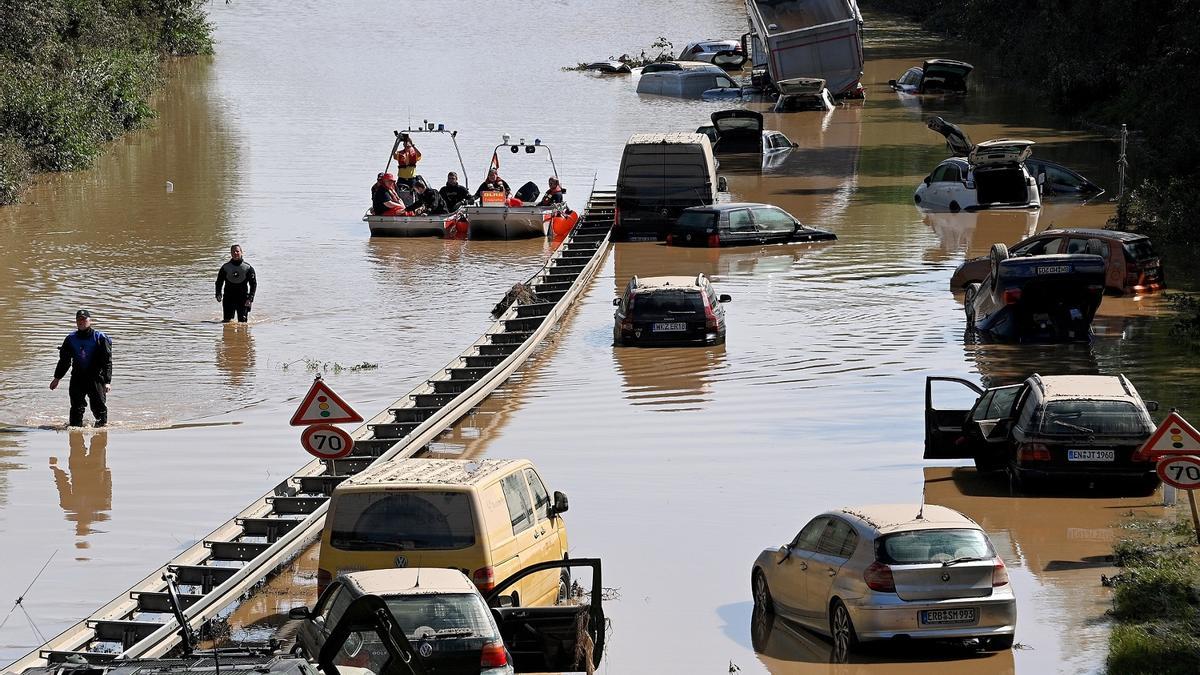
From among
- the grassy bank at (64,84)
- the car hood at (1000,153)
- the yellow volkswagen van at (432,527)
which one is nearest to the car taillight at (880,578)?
the yellow volkswagen van at (432,527)

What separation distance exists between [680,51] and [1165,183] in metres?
59.0

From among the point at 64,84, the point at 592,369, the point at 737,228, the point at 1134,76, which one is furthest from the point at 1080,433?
the point at 64,84

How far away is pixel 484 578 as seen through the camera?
13.8m

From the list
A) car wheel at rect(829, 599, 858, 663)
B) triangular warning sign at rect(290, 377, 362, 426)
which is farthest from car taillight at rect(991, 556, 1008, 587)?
triangular warning sign at rect(290, 377, 362, 426)

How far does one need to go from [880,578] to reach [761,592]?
217 centimetres

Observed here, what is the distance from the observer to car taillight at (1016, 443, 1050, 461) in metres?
19.1

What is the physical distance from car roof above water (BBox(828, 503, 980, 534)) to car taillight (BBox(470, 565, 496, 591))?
3020mm

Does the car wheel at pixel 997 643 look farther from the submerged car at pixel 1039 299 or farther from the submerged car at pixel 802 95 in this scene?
the submerged car at pixel 802 95

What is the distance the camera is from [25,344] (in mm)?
30969

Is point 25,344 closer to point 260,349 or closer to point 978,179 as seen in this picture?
point 260,349

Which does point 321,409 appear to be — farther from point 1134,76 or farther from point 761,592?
point 1134,76

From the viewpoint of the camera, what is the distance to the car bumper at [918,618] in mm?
13773

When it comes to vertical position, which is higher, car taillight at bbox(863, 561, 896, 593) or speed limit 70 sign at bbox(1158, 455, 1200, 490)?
speed limit 70 sign at bbox(1158, 455, 1200, 490)

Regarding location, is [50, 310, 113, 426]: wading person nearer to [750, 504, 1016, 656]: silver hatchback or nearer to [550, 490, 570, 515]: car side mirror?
[550, 490, 570, 515]: car side mirror
